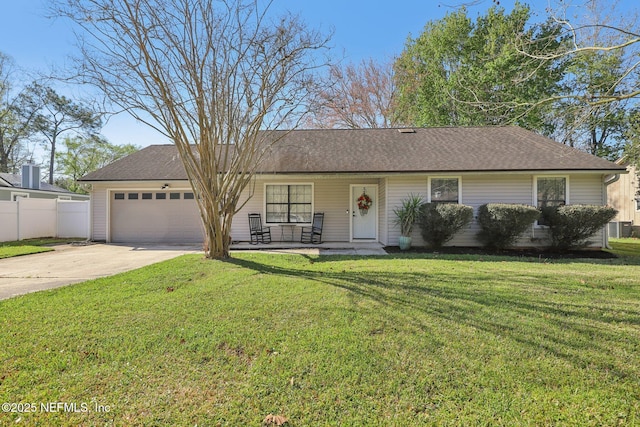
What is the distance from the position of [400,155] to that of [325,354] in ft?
30.9

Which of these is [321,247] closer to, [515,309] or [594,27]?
[515,309]

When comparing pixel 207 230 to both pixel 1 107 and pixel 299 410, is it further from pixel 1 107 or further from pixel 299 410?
pixel 1 107

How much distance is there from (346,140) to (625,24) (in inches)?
327

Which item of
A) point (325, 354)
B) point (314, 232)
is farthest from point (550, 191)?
point (325, 354)

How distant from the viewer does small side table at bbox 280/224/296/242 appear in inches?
455

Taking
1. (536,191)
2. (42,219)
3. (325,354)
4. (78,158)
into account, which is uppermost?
(78,158)

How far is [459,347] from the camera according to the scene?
3002 millimetres

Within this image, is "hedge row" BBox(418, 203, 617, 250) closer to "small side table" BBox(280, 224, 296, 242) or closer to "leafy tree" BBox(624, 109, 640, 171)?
"small side table" BBox(280, 224, 296, 242)

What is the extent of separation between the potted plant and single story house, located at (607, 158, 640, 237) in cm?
1286

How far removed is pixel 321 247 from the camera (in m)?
10.2

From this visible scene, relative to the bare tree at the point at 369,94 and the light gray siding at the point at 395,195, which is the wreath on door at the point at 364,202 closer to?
the light gray siding at the point at 395,195

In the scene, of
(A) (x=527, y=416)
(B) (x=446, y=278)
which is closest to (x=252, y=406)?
(A) (x=527, y=416)

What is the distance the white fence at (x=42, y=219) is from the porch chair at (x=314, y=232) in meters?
9.90

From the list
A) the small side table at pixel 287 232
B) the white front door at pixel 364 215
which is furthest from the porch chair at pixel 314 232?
the white front door at pixel 364 215
